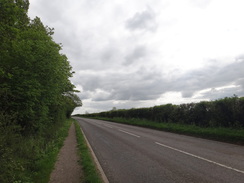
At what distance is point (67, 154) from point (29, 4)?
48.8 feet

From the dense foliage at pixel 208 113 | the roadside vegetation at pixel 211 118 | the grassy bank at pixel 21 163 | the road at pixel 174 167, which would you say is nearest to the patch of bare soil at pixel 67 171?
the grassy bank at pixel 21 163

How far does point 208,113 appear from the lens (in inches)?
619

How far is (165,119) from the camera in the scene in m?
22.8

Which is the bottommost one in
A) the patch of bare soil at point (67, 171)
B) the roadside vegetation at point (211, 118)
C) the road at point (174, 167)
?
the patch of bare soil at point (67, 171)

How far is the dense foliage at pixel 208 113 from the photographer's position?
13.0 m

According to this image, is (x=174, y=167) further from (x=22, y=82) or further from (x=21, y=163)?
(x=22, y=82)

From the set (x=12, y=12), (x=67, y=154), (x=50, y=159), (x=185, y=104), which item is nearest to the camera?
(x=12, y=12)

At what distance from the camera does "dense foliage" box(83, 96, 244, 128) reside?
13.0 metres

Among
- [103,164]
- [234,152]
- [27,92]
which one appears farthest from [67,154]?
[234,152]

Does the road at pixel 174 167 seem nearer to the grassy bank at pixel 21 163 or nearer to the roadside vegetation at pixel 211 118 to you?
the grassy bank at pixel 21 163

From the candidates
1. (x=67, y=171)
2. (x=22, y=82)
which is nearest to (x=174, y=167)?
(x=67, y=171)

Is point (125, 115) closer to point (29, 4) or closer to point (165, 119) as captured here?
point (165, 119)

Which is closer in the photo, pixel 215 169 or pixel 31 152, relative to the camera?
pixel 215 169

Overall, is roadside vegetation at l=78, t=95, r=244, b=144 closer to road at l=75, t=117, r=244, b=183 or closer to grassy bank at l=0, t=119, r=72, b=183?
road at l=75, t=117, r=244, b=183
